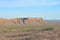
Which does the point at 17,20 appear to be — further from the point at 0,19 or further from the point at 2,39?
the point at 2,39

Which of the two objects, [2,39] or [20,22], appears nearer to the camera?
[2,39]

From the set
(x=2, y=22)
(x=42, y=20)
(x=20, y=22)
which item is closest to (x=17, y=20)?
(x=20, y=22)

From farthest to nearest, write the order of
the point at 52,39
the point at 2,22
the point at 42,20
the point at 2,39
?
the point at 42,20 < the point at 2,22 < the point at 2,39 < the point at 52,39

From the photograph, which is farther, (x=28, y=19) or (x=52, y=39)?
(x=28, y=19)

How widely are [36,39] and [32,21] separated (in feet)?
217

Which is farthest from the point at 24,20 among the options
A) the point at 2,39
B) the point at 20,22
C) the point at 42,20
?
the point at 2,39

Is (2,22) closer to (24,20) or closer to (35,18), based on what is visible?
(24,20)

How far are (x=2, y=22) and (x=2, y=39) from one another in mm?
53330

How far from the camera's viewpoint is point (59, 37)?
108ft

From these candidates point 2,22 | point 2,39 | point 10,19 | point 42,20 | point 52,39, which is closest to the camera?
point 52,39

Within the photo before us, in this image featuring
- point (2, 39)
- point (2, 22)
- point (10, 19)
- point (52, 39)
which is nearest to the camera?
point (52, 39)

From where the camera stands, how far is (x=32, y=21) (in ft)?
325

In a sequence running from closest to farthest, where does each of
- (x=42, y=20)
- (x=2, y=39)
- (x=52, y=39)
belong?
(x=52, y=39)
(x=2, y=39)
(x=42, y=20)

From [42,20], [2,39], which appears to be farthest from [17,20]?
[2,39]
